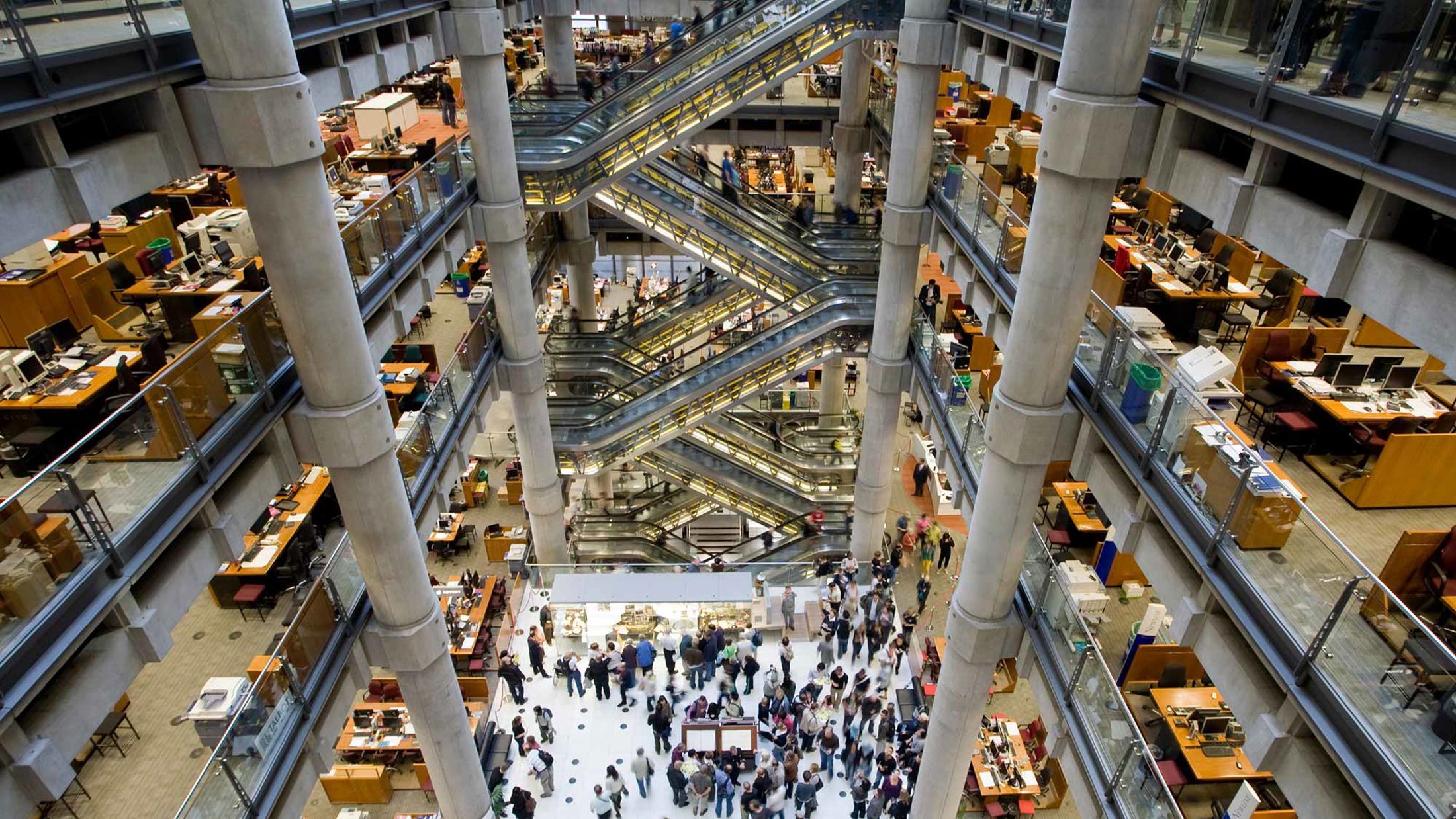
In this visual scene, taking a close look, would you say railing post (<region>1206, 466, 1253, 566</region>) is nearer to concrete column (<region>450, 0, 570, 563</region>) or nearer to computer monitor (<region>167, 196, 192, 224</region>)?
concrete column (<region>450, 0, 570, 563</region>)

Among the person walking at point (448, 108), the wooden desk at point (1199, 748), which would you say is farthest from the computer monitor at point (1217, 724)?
the person walking at point (448, 108)

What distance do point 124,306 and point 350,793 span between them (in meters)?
8.69

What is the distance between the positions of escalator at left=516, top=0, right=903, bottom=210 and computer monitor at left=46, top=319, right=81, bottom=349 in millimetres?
7209

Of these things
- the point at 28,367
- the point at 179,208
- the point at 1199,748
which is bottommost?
the point at 1199,748

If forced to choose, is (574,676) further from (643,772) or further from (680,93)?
(680,93)

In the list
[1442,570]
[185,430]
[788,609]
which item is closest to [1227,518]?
[1442,570]

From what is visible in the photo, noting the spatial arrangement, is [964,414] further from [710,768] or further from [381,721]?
[381,721]

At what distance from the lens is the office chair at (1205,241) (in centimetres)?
1445

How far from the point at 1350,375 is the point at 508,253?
1232 centimetres

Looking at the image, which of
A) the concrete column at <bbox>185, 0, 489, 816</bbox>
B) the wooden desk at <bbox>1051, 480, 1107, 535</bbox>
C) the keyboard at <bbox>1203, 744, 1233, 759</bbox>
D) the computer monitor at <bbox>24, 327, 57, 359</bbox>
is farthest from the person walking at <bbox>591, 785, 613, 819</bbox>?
the computer monitor at <bbox>24, 327, 57, 359</bbox>

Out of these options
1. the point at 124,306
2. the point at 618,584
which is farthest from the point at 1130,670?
the point at 124,306

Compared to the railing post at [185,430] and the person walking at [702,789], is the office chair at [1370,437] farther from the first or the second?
the railing post at [185,430]

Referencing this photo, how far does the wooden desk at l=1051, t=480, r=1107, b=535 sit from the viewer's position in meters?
12.3

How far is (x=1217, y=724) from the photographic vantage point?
31.4 ft
